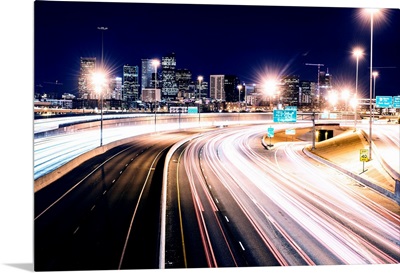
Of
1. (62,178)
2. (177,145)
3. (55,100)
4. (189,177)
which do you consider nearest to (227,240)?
(189,177)

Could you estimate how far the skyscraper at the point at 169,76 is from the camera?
60531mm

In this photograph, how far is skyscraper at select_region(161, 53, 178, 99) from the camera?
→ 60531 millimetres

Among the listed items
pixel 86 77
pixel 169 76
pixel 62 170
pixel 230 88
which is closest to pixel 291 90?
pixel 230 88

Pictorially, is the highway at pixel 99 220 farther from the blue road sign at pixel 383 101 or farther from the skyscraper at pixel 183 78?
the skyscraper at pixel 183 78

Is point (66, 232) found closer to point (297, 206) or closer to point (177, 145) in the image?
point (297, 206)

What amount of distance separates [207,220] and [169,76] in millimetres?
42448

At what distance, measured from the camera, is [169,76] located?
204ft

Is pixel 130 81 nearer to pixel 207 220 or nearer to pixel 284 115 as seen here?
pixel 284 115

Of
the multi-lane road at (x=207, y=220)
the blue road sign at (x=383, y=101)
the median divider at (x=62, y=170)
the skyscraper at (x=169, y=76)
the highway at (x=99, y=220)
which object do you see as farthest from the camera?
the skyscraper at (x=169, y=76)

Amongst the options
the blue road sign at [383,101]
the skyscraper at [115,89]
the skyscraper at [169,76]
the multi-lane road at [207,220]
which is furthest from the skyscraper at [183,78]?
the skyscraper at [115,89]

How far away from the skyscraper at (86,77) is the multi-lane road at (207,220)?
1532 inches

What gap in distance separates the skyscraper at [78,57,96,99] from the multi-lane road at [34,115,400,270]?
38.9 meters

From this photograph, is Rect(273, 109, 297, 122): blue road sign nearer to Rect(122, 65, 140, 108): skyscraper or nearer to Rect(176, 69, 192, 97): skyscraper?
→ Rect(176, 69, 192, 97): skyscraper

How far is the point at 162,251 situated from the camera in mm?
18688
